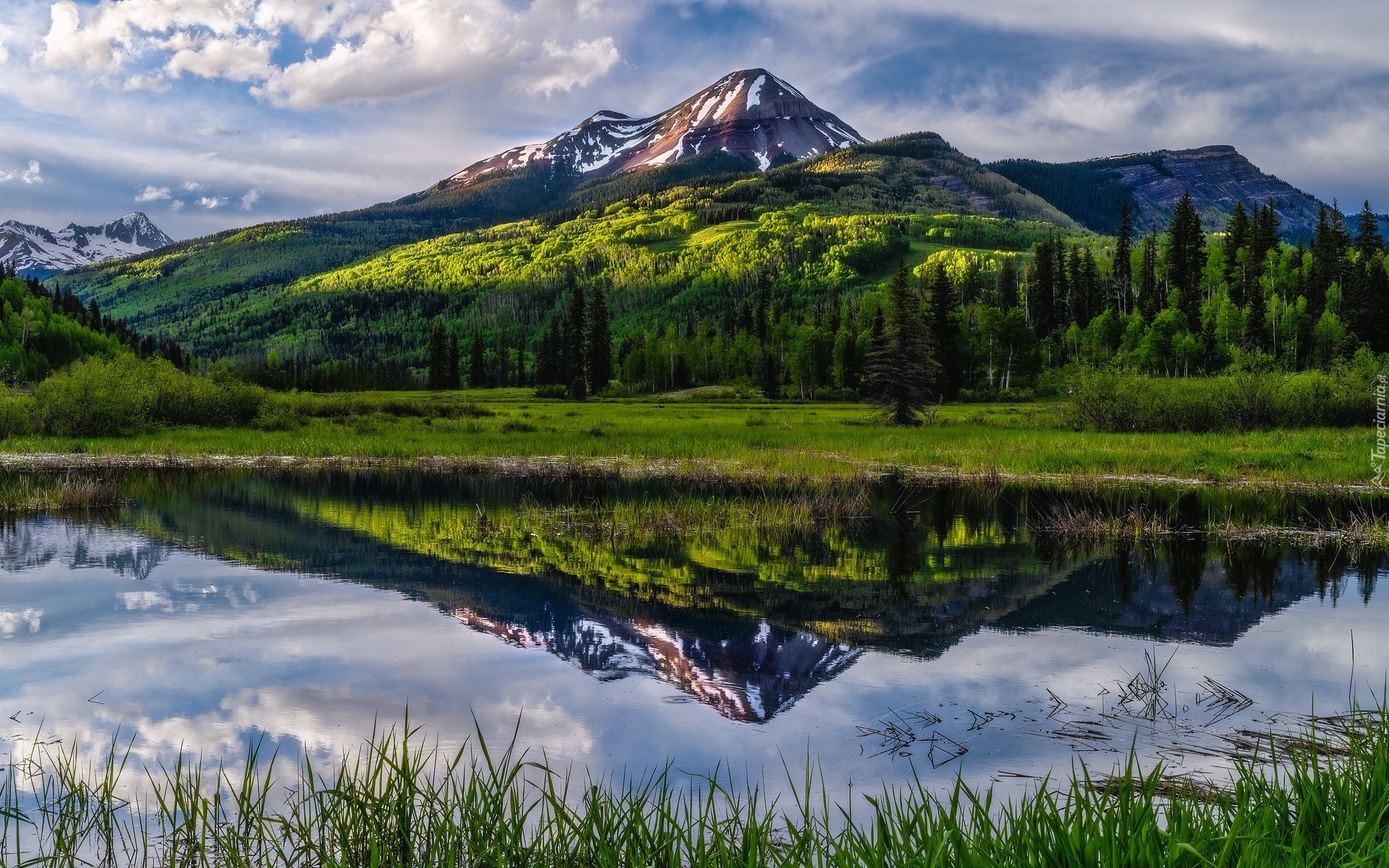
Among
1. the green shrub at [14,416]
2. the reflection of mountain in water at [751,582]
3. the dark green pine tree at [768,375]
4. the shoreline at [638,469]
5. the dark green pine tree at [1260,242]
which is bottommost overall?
the reflection of mountain in water at [751,582]

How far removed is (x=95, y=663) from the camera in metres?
12.8

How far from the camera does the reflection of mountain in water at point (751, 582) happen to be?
1407 centimetres

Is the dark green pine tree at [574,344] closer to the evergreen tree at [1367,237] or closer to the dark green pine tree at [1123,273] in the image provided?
the dark green pine tree at [1123,273]

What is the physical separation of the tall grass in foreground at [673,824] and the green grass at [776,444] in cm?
2744

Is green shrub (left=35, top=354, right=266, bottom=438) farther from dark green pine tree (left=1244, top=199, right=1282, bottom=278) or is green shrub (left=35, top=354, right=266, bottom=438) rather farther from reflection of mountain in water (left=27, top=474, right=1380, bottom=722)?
dark green pine tree (left=1244, top=199, right=1282, bottom=278)

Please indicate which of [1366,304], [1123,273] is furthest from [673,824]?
[1123,273]

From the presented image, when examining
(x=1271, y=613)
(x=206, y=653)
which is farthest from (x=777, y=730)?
(x=1271, y=613)

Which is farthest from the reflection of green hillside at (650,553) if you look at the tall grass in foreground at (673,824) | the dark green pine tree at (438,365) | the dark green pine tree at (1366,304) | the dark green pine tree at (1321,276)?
the dark green pine tree at (438,365)

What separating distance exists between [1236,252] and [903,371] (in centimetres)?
7796

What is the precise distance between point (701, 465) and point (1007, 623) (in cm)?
2288

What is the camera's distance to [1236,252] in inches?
4646

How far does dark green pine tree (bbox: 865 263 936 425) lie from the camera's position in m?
66.0

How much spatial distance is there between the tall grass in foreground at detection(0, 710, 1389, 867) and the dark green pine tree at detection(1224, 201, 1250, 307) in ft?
399

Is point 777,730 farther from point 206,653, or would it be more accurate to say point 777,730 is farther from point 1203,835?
point 206,653
